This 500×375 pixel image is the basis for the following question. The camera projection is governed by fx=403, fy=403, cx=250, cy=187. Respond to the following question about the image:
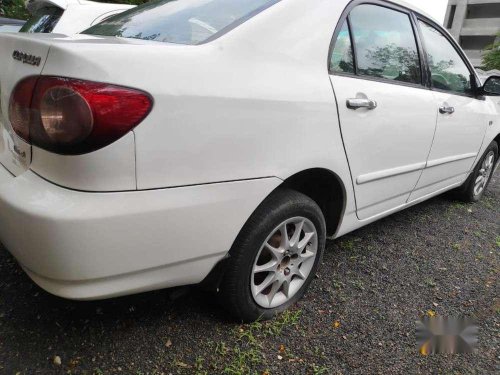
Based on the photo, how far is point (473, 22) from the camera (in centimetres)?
3944

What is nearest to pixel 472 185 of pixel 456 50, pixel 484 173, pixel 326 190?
pixel 484 173

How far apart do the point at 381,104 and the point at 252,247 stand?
1.06m

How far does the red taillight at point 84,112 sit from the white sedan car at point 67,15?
3.03 metres

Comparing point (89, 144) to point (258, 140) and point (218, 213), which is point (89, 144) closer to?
point (218, 213)

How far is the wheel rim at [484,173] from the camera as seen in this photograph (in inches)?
158

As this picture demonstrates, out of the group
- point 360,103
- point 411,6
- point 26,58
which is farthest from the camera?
point 411,6

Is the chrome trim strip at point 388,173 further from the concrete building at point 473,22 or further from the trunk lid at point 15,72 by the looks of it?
the concrete building at point 473,22

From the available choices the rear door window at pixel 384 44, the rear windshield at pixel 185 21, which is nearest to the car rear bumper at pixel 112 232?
the rear windshield at pixel 185 21

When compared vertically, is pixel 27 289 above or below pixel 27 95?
below

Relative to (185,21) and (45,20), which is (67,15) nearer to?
(45,20)

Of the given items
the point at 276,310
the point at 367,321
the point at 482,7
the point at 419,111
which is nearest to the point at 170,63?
the point at 276,310

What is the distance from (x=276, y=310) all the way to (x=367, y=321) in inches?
18.8

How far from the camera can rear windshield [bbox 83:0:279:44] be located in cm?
164

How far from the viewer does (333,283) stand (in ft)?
7.73
